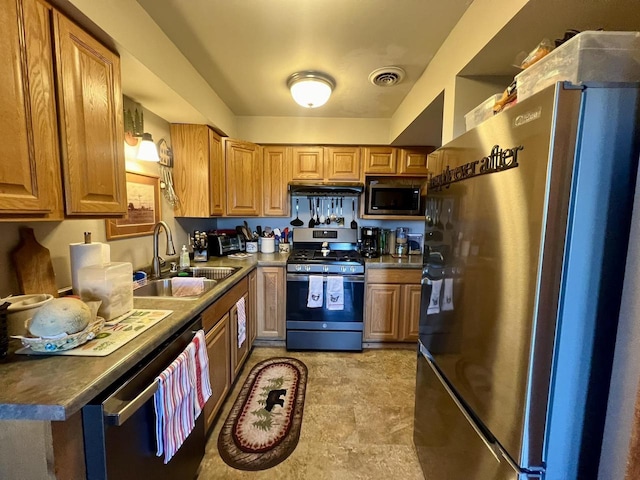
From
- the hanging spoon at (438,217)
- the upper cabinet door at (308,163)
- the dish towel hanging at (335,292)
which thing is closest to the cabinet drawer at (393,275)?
the dish towel hanging at (335,292)

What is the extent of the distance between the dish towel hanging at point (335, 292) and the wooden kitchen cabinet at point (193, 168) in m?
1.29

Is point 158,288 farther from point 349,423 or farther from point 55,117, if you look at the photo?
point 349,423

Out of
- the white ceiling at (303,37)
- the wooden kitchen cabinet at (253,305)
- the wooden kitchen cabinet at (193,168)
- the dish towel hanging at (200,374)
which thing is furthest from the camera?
the wooden kitchen cabinet at (253,305)

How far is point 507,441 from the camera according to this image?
2.50 feet

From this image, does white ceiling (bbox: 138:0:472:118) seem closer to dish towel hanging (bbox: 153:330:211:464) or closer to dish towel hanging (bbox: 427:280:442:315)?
dish towel hanging (bbox: 427:280:442:315)

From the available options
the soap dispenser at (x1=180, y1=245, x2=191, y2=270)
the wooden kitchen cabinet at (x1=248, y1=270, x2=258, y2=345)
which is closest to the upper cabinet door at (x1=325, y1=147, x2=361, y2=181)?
the wooden kitchen cabinet at (x1=248, y1=270, x2=258, y2=345)

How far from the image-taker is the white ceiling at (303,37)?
1380 mm

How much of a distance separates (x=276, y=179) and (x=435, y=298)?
7.51ft

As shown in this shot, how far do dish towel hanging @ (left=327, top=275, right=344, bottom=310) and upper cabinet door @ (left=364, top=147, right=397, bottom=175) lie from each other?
1.26 meters

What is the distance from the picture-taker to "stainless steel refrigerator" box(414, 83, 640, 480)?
0.63 meters

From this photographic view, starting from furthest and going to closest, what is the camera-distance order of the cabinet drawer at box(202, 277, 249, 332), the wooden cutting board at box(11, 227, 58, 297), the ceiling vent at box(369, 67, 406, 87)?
the ceiling vent at box(369, 67, 406, 87) < the cabinet drawer at box(202, 277, 249, 332) < the wooden cutting board at box(11, 227, 58, 297)

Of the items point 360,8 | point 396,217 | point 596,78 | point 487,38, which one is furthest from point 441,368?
point 396,217

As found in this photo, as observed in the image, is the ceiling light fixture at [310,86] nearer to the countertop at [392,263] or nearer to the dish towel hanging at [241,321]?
the countertop at [392,263]

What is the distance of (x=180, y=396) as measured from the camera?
109 cm
